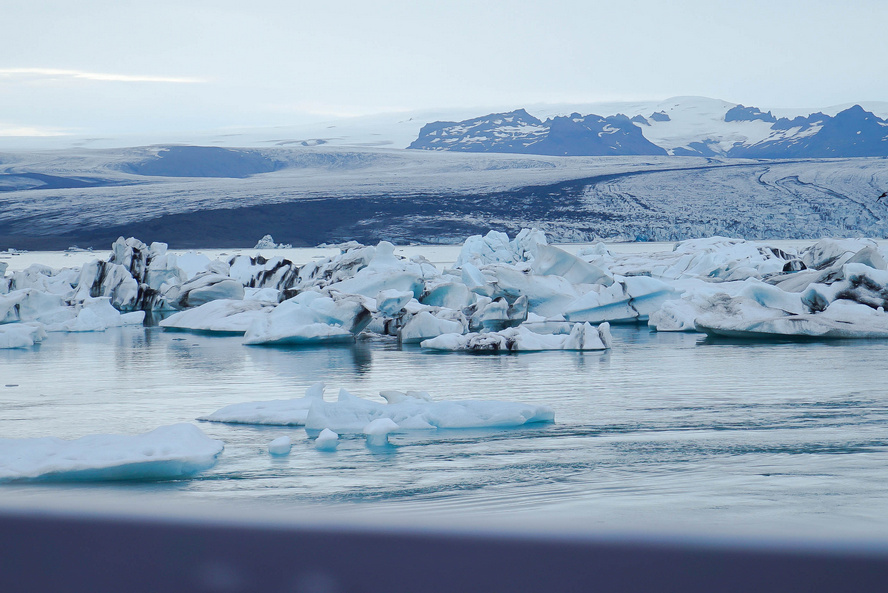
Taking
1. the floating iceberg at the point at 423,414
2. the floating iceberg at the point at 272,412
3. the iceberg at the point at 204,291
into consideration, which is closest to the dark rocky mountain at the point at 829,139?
the iceberg at the point at 204,291

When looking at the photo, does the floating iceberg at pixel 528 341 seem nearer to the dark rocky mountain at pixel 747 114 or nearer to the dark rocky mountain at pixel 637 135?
the dark rocky mountain at pixel 637 135

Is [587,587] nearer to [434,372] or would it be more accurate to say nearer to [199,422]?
[199,422]

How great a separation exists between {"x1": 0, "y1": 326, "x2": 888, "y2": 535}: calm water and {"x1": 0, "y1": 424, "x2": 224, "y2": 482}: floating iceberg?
0.06m

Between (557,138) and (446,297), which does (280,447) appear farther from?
(557,138)

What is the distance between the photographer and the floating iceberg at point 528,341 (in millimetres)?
6227

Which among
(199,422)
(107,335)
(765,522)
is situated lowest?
(107,335)

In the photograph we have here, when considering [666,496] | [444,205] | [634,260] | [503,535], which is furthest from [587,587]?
[444,205]

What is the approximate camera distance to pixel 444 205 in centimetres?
3681

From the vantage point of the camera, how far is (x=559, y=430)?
3.26 metres

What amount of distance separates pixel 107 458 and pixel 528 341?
4.12 meters

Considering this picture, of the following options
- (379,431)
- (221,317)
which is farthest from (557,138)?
(379,431)

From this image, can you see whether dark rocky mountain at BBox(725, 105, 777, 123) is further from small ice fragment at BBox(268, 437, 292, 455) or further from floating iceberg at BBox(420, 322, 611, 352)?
small ice fragment at BBox(268, 437, 292, 455)

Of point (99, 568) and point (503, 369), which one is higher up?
point (99, 568)

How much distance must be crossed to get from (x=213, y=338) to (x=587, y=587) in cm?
657
